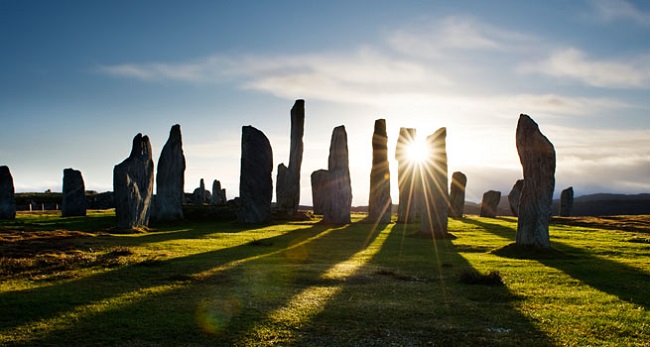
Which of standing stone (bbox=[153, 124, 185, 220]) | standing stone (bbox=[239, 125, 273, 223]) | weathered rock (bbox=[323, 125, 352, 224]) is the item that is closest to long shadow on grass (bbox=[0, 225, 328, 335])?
standing stone (bbox=[239, 125, 273, 223])

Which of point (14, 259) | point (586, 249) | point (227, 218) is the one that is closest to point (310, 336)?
point (14, 259)

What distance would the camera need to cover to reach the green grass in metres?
9.02

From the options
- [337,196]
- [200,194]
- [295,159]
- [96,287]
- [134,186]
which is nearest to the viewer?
[96,287]

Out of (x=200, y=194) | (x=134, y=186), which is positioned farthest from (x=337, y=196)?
(x=200, y=194)

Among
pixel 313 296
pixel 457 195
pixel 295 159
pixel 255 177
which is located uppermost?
pixel 295 159

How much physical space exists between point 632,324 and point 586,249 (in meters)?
13.2

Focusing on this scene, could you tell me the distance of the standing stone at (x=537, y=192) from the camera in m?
20.4

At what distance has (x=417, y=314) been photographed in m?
10.5

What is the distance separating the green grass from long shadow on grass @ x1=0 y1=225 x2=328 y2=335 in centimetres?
4

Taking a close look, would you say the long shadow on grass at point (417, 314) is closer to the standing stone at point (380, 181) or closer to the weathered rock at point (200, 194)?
the standing stone at point (380, 181)

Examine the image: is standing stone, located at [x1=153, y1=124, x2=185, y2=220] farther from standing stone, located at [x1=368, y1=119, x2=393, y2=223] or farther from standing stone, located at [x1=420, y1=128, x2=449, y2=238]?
standing stone, located at [x1=420, y1=128, x2=449, y2=238]

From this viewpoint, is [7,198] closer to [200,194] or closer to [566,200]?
[200,194]

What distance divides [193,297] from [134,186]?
1841cm

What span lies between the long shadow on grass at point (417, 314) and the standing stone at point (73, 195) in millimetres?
33664
